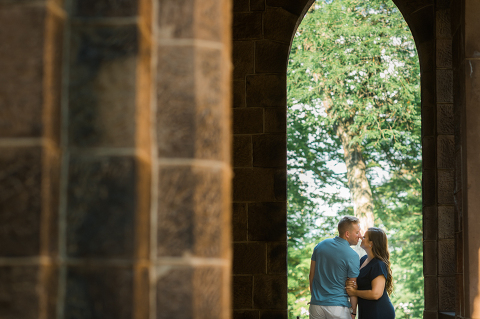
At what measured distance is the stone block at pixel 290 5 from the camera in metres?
5.70

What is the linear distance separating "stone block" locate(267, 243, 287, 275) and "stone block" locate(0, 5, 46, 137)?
12.8 feet

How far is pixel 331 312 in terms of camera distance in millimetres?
4297


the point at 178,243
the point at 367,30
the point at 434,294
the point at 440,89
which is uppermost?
the point at 367,30

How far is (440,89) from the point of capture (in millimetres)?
5645

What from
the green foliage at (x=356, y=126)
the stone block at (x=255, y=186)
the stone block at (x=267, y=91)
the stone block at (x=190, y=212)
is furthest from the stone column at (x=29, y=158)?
the green foliage at (x=356, y=126)

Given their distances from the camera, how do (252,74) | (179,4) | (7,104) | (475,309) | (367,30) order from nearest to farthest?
Answer: 1. (7,104)
2. (179,4)
3. (475,309)
4. (252,74)
5. (367,30)

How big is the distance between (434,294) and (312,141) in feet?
30.3

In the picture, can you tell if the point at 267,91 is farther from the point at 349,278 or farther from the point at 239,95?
the point at 349,278

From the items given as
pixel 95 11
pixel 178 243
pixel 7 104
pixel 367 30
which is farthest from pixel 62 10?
pixel 367 30

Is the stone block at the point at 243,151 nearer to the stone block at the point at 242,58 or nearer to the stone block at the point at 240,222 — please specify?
the stone block at the point at 240,222

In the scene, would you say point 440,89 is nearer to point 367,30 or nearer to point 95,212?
point 95,212

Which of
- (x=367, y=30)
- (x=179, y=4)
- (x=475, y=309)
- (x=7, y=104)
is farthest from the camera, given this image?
(x=367, y=30)

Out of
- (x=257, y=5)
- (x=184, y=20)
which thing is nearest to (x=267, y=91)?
(x=257, y=5)

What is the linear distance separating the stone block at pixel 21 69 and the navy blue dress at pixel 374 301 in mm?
3081
